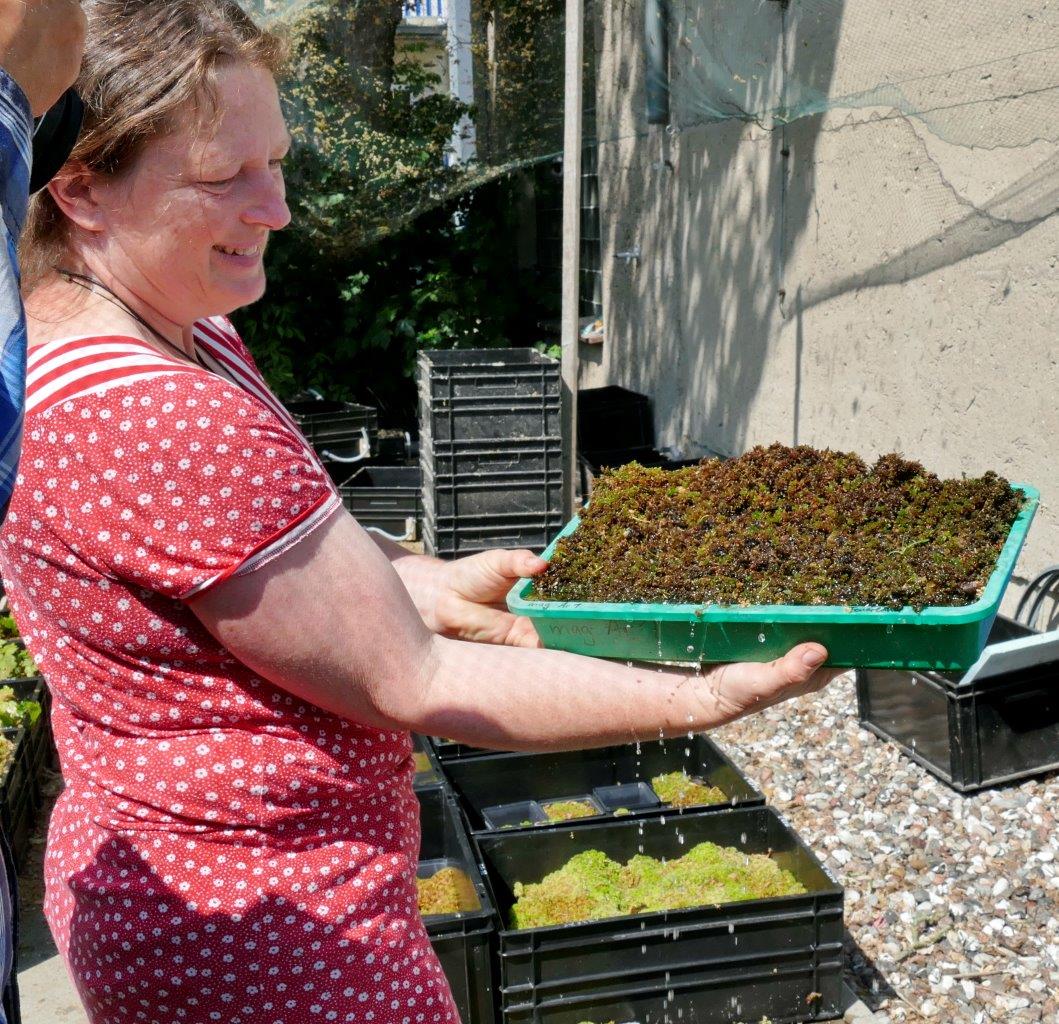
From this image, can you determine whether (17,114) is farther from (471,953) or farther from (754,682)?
(471,953)

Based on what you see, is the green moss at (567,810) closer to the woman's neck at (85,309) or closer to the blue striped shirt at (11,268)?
the woman's neck at (85,309)

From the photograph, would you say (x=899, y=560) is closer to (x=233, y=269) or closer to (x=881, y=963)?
(x=233, y=269)

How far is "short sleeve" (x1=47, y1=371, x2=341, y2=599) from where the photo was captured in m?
1.17

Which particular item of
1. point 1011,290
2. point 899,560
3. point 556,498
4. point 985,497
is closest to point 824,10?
point 1011,290

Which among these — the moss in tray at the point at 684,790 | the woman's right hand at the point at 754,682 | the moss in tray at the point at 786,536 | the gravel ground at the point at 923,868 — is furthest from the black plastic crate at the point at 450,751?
the woman's right hand at the point at 754,682

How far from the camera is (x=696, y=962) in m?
2.73

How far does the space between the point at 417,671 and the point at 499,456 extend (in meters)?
4.89

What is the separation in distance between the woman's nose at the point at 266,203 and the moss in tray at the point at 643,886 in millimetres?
2024

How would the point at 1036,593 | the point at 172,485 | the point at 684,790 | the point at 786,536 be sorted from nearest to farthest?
the point at 172,485
the point at 786,536
the point at 684,790
the point at 1036,593

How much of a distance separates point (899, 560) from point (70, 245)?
4.11ft

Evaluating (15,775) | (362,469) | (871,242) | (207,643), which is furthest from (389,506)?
(207,643)

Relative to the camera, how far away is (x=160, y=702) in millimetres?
1284

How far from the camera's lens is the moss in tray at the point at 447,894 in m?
2.92

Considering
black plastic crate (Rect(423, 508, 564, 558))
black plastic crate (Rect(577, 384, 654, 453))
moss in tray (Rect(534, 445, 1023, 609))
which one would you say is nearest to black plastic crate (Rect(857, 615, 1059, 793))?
moss in tray (Rect(534, 445, 1023, 609))
